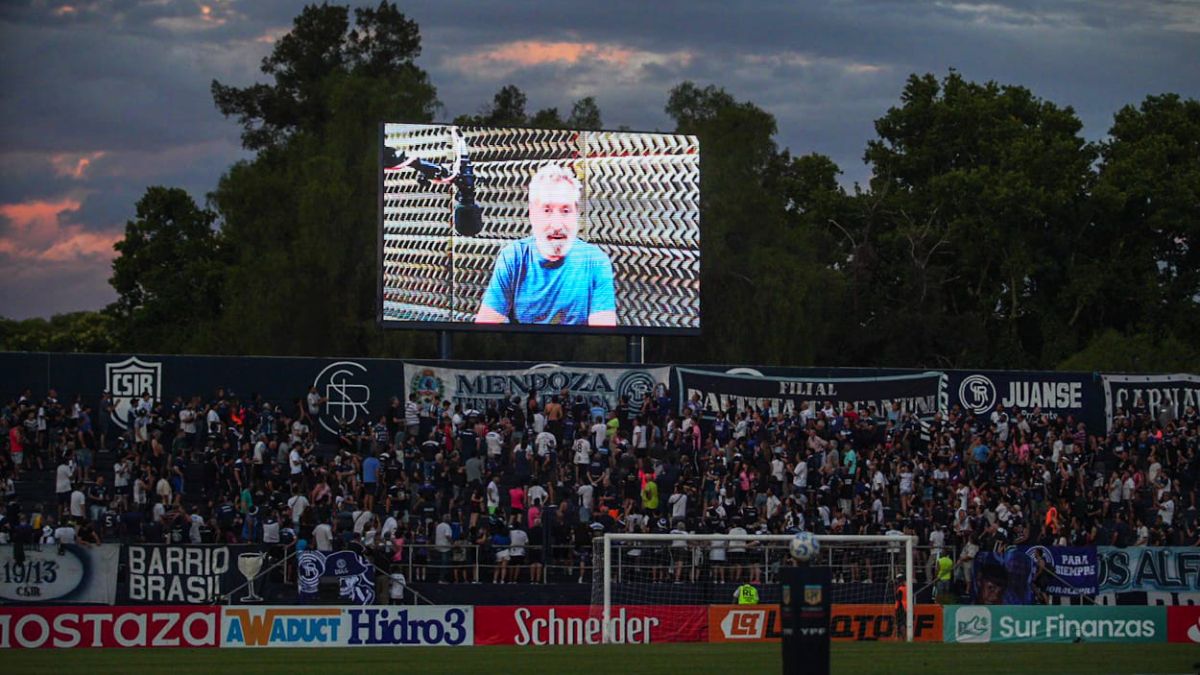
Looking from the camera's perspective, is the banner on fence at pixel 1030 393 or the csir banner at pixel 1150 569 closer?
the csir banner at pixel 1150 569

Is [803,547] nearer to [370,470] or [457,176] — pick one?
[370,470]

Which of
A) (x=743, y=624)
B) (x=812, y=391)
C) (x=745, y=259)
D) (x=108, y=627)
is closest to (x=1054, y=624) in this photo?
(x=743, y=624)

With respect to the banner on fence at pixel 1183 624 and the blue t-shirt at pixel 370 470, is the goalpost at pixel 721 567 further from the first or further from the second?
the blue t-shirt at pixel 370 470

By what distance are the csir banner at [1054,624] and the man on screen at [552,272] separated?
1524 cm

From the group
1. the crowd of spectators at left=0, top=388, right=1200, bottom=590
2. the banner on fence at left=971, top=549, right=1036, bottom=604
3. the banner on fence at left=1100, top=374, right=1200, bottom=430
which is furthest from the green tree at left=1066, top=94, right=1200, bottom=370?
the banner on fence at left=971, top=549, right=1036, bottom=604

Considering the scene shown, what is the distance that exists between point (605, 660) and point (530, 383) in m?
20.0

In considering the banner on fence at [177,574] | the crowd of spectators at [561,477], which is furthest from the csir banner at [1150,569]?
the banner on fence at [177,574]

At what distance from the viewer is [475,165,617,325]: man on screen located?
4191 cm

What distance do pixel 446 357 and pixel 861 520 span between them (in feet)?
37.7

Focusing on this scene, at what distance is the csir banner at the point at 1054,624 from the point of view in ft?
96.7

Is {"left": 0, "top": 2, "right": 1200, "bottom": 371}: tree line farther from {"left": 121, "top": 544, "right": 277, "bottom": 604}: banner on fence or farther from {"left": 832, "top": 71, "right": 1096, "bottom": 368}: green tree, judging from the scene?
{"left": 121, "top": 544, "right": 277, "bottom": 604}: banner on fence

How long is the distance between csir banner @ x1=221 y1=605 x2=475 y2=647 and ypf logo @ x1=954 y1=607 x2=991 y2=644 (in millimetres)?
8614

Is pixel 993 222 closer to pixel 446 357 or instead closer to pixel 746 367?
pixel 746 367

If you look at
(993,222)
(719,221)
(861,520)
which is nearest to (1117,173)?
(993,222)
